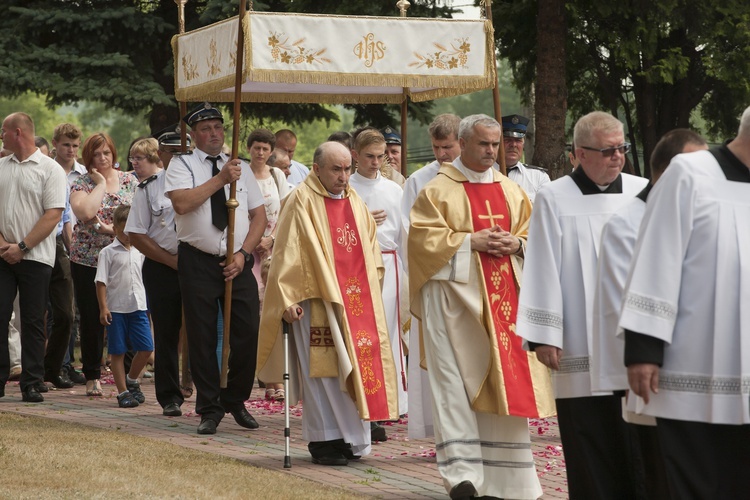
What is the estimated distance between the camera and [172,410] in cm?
1076

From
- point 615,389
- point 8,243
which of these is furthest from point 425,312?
point 8,243

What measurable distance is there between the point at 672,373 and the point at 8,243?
24.6 feet

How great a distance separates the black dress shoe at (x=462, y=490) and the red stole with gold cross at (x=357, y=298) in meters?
1.53

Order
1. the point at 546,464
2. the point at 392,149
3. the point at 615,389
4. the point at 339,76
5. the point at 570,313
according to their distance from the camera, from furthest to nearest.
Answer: the point at 392,149
the point at 339,76
the point at 546,464
the point at 570,313
the point at 615,389

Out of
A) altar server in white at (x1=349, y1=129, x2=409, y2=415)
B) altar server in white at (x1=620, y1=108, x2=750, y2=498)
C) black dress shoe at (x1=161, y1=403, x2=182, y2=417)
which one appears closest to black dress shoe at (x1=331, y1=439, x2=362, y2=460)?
altar server in white at (x1=349, y1=129, x2=409, y2=415)

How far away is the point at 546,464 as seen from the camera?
8789mm

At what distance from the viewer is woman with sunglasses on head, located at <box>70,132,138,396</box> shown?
12.1 metres

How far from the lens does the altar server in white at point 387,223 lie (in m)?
10.1

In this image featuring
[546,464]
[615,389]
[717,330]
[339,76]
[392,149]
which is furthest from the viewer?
[392,149]

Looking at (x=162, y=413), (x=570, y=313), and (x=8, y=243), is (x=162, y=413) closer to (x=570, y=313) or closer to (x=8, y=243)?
(x=8, y=243)

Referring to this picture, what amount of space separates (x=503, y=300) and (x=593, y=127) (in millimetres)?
1576

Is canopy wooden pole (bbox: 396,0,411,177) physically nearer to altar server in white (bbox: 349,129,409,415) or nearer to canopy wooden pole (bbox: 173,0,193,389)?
altar server in white (bbox: 349,129,409,415)

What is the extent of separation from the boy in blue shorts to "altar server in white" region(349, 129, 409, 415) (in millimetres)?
2443

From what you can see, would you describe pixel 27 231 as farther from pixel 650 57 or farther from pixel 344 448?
pixel 650 57
